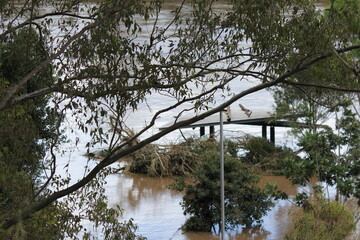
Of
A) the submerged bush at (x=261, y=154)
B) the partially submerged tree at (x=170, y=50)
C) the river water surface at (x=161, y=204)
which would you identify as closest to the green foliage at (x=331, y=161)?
the river water surface at (x=161, y=204)

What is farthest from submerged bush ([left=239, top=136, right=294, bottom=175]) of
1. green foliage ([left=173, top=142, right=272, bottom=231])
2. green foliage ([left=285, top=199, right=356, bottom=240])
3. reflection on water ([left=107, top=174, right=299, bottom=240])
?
green foliage ([left=285, top=199, right=356, bottom=240])

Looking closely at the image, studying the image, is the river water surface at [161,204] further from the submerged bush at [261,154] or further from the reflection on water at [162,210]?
the submerged bush at [261,154]

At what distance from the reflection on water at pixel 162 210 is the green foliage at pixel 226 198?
0.23 metres

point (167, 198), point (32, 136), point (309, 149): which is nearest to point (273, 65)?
point (32, 136)

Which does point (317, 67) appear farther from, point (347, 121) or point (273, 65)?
point (347, 121)

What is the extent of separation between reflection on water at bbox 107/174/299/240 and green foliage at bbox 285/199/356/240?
0.87 m

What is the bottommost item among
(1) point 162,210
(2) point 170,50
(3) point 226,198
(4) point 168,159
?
(1) point 162,210

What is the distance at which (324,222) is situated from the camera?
12.1 meters

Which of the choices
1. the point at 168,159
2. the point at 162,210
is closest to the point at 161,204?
the point at 162,210

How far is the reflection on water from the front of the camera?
43.1ft

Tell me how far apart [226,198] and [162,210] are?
1.97 metres

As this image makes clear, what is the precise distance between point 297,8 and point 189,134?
36.3 ft

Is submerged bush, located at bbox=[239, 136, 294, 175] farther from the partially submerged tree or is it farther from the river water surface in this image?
the partially submerged tree

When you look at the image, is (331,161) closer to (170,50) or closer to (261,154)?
(261,154)
